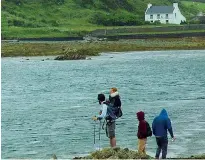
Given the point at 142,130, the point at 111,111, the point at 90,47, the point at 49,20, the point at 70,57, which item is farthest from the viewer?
the point at 49,20

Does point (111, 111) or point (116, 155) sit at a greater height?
point (111, 111)

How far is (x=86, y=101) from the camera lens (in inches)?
1893

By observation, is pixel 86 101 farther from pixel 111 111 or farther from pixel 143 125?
pixel 143 125

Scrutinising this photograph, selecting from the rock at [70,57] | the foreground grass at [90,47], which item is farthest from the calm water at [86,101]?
the foreground grass at [90,47]

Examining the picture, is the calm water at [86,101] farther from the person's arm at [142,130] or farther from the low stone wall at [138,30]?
the low stone wall at [138,30]

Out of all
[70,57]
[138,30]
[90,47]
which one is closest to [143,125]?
[70,57]

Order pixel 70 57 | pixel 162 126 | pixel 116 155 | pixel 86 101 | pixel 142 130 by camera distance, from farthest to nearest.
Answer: pixel 70 57 < pixel 86 101 < pixel 142 130 < pixel 162 126 < pixel 116 155

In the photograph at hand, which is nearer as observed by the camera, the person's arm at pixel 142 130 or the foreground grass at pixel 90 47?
the person's arm at pixel 142 130

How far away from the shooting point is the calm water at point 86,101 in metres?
30.4

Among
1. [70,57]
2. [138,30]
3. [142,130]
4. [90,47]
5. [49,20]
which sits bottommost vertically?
[70,57]

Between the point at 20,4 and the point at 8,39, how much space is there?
51733 millimetres

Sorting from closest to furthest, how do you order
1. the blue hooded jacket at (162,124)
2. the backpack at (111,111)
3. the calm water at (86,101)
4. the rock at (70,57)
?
the blue hooded jacket at (162,124)
the backpack at (111,111)
the calm water at (86,101)
the rock at (70,57)

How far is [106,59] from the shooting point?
9944 centimetres

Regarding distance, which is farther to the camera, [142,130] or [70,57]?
[70,57]
